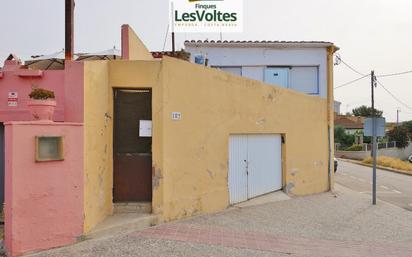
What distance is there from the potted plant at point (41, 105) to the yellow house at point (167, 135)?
67cm

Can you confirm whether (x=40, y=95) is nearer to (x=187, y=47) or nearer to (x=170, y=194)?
(x=170, y=194)

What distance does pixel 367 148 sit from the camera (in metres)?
46.6

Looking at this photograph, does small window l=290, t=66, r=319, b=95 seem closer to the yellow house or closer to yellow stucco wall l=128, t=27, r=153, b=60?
the yellow house

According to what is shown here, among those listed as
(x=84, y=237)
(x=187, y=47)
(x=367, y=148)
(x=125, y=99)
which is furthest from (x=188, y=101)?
(x=367, y=148)

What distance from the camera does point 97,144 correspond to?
7.32 m

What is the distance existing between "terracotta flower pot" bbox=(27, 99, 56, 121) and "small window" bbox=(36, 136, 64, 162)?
1.32 ft

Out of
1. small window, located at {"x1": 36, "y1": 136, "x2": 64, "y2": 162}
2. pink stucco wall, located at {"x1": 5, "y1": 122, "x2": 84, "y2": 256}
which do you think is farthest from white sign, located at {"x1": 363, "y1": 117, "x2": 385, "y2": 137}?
small window, located at {"x1": 36, "y1": 136, "x2": 64, "y2": 162}

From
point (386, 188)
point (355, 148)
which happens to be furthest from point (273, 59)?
point (355, 148)

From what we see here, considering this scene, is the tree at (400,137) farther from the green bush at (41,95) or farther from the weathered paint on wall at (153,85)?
the green bush at (41,95)

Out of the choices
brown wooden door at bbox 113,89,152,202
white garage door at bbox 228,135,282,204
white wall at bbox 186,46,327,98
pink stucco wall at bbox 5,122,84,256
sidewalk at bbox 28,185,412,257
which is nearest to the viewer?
pink stucco wall at bbox 5,122,84,256

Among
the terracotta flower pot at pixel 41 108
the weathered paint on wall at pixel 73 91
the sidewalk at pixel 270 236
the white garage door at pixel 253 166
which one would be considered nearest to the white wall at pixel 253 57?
the white garage door at pixel 253 166

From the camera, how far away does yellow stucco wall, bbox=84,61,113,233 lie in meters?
6.87

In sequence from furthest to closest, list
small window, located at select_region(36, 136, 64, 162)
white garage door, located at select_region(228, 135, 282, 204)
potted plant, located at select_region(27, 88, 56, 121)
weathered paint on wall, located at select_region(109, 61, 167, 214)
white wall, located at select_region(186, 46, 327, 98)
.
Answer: white wall, located at select_region(186, 46, 327, 98) < white garage door, located at select_region(228, 135, 282, 204) < weathered paint on wall, located at select_region(109, 61, 167, 214) < potted plant, located at select_region(27, 88, 56, 121) < small window, located at select_region(36, 136, 64, 162)

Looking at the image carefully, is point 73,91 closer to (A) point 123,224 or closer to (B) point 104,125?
(B) point 104,125
